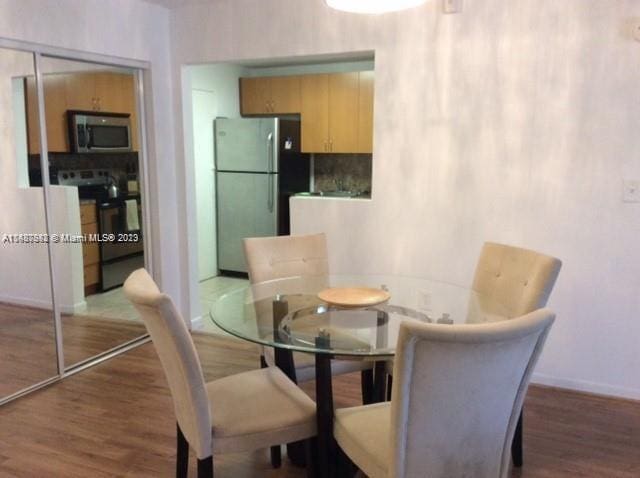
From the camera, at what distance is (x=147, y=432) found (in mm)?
2662

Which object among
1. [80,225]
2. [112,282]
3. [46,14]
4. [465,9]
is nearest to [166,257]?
[112,282]

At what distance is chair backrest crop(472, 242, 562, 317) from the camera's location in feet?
7.27

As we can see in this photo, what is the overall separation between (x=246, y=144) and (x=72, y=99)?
2.19 metres

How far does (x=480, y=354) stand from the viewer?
54.7 inches

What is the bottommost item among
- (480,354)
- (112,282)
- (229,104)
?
(112,282)

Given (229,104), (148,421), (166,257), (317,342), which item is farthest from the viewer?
(229,104)

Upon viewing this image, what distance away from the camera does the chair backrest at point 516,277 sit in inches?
87.3

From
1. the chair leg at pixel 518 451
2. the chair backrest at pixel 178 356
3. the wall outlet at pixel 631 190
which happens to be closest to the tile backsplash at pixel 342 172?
the wall outlet at pixel 631 190

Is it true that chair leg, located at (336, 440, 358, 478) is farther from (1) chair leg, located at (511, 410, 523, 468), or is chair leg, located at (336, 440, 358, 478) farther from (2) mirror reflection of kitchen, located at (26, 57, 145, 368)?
(2) mirror reflection of kitchen, located at (26, 57, 145, 368)

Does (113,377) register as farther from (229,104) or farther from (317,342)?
(229,104)

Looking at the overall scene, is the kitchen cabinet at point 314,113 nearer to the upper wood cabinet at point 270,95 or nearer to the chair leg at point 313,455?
the upper wood cabinet at point 270,95

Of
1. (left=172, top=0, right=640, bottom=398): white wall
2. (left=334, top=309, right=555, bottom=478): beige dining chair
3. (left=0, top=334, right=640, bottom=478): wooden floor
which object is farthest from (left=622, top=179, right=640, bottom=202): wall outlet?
(left=334, top=309, right=555, bottom=478): beige dining chair

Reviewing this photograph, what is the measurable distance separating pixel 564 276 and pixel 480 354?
6.37 ft

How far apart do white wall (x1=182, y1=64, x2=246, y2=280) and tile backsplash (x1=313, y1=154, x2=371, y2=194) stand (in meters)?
1.09
